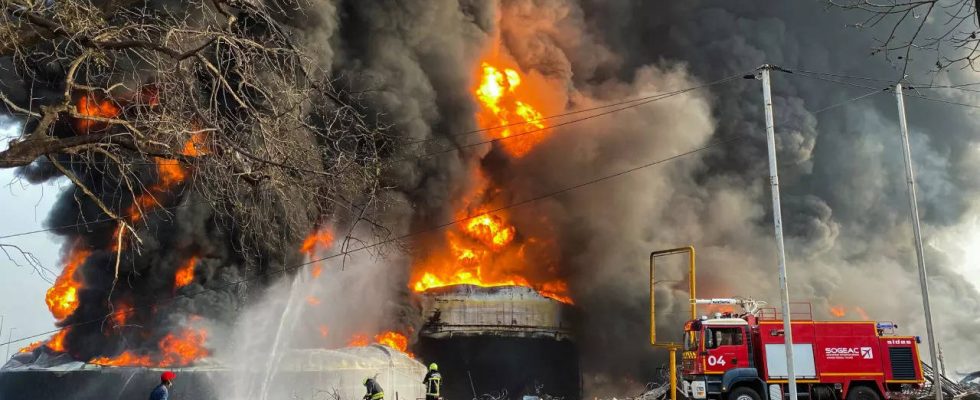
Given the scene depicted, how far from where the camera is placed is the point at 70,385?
65.8ft

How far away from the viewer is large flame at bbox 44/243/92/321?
2442cm

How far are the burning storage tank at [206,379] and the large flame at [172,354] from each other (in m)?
0.57

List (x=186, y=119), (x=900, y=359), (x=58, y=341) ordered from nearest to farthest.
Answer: (x=186, y=119)
(x=900, y=359)
(x=58, y=341)

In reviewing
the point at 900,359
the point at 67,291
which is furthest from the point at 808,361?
the point at 67,291

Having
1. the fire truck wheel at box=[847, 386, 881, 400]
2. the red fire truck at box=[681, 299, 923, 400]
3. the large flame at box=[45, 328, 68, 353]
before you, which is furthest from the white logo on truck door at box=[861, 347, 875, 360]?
the large flame at box=[45, 328, 68, 353]

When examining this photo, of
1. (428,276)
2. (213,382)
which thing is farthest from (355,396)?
(428,276)

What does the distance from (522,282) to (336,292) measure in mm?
11941

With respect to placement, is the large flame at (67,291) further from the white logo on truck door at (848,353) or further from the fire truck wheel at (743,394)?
the white logo on truck door at (848,353)

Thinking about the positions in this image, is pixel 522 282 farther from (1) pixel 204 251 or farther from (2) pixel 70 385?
(2) pixel 70 385

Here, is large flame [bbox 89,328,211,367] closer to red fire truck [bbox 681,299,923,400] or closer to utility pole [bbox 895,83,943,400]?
red fire truck [bbox 681,299,923,400]

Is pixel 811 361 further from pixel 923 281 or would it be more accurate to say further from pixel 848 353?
pixel 923 281

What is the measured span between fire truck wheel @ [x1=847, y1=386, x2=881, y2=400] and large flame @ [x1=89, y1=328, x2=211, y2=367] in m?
19.1

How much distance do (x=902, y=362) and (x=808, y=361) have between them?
2.46 meters

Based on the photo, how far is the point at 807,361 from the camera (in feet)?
53.6
